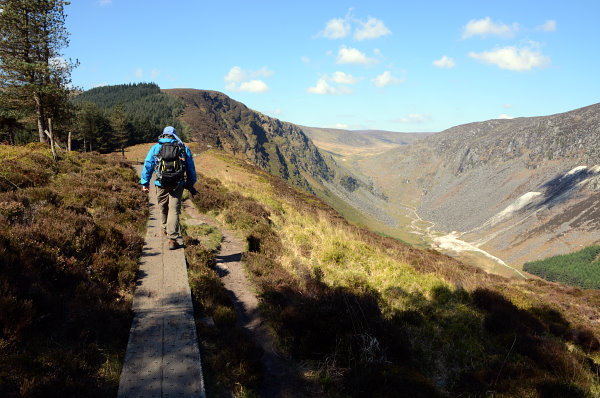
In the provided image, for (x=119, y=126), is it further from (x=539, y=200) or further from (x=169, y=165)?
(x=539, y=200)

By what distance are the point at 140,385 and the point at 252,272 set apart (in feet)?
14.1

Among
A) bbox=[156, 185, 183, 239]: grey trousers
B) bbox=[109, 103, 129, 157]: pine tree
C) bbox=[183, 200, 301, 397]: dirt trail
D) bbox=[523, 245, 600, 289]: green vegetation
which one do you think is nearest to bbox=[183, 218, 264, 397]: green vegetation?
bbox=[183, 200, 301, 397]: dirt trail

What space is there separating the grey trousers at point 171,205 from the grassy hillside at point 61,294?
743mm

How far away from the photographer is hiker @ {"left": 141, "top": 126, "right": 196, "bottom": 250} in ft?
21.8

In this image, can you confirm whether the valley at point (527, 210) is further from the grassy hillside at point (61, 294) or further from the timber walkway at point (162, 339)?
the grassy hillside at point (61, 294)

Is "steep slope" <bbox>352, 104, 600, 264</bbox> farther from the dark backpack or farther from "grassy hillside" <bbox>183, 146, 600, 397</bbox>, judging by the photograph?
the dark backpack

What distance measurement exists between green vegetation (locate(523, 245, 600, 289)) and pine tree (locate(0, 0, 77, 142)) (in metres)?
120

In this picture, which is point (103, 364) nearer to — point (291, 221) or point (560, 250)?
point (291, 221)

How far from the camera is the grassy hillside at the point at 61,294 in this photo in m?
3.22

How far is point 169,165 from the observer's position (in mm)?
6656

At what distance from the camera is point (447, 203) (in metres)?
198

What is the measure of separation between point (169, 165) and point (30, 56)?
24173 mm

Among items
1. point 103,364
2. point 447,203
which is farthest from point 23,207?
point 447,203

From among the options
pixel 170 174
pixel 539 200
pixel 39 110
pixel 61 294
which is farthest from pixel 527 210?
pixel 61 294
